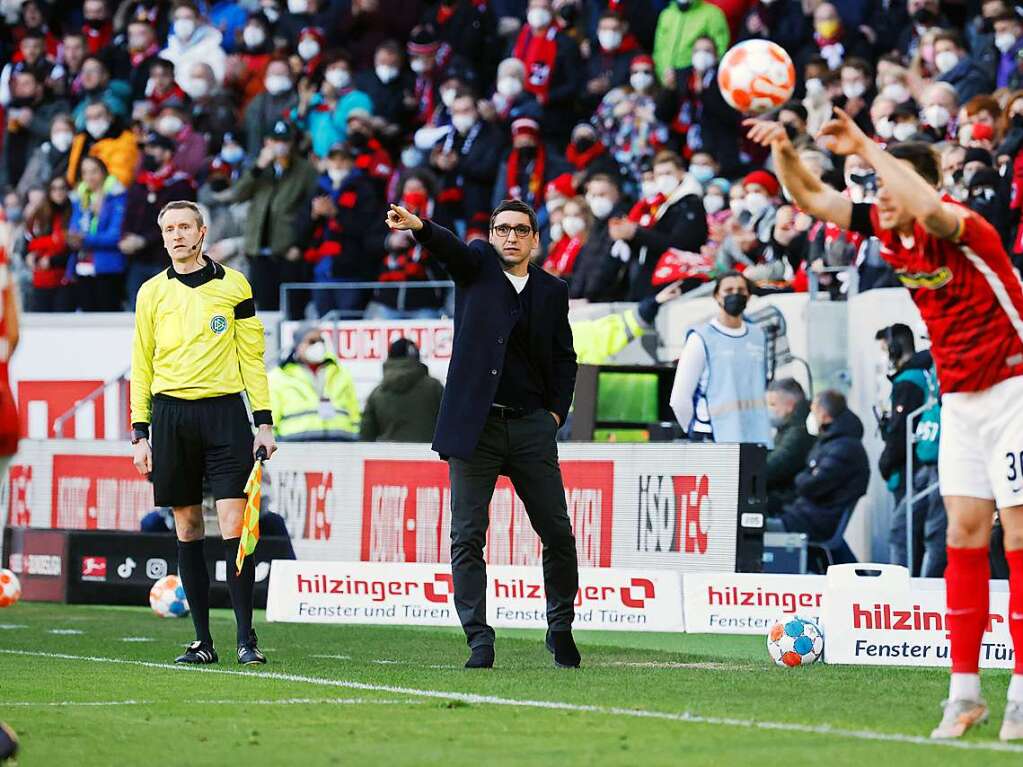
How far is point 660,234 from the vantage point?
61.8 ft

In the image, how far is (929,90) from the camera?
60.1ft

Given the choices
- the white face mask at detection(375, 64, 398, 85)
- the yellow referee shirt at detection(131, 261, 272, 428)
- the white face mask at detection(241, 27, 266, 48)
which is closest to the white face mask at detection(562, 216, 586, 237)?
the white face mask at detection(375, 64, 398, 85)

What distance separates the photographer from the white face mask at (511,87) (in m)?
22.6

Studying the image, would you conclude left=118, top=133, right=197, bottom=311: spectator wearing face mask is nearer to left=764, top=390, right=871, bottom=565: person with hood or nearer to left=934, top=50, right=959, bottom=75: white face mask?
left=934, top=50, right=959, bottom=75: white face mask

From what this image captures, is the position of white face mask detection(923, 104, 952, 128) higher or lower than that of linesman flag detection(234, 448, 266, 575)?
higher

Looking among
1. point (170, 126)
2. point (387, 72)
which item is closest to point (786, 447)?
point (387, 72)

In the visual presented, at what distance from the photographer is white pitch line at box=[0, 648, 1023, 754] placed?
7.02 m

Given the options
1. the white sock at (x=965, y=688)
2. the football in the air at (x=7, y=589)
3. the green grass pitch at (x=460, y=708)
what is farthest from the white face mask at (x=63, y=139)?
the white sock at (x=965, y=688)

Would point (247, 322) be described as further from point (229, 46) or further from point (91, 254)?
point (229, 46)

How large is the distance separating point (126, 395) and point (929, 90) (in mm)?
8385

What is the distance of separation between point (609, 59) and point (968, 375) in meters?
15.6

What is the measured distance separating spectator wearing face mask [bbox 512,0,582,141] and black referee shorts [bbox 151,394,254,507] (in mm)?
12437

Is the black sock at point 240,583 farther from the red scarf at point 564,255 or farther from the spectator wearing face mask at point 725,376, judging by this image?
the red scarf at point 564,255

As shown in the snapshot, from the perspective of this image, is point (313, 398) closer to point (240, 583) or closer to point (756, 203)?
point (756, 203)
